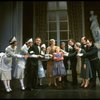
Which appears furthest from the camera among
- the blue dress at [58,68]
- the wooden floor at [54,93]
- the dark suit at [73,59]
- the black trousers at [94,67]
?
the dark suit at [73,59]

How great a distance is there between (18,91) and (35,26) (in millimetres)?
4969

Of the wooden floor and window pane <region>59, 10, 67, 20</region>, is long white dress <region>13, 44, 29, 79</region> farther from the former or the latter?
window pane <region>59, 10, 67, 20</region>

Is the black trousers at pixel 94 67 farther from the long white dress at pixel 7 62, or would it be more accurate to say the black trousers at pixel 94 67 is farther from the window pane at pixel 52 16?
the window pane at pixel 52 16

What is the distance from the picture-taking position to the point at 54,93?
30.6ft

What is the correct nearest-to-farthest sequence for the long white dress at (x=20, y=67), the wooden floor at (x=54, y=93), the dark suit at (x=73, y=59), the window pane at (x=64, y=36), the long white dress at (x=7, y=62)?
the wooden floor at (x=54, y=93), the long white dress at (x=7, y=62), the long white dress at (x=20, y=67), the dark suit at (x=73, y=59), the window pane at (x=64, y=36)

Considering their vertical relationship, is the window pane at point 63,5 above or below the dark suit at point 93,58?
above

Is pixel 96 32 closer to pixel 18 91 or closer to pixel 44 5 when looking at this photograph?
pixel 44 5

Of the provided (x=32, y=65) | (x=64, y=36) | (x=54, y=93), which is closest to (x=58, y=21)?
(x=64, y=36)

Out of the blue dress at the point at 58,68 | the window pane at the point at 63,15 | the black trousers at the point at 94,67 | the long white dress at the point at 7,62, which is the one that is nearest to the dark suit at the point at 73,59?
the blue dress at the point at 58,68

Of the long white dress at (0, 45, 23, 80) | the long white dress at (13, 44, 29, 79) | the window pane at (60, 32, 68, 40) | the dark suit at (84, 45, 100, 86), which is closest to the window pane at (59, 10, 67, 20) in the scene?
the window pane at (60, 32, 68, 40)

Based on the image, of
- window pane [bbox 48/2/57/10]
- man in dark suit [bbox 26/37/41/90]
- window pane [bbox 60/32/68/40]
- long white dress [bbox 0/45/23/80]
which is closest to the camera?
long white dress [bbox 0/45/23/80]

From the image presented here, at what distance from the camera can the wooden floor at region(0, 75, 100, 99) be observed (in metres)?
8.68

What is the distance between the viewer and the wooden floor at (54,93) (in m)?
8.68

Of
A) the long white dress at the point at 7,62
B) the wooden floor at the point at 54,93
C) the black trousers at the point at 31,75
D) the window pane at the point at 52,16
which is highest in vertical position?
the window pane at the point at 52,16
